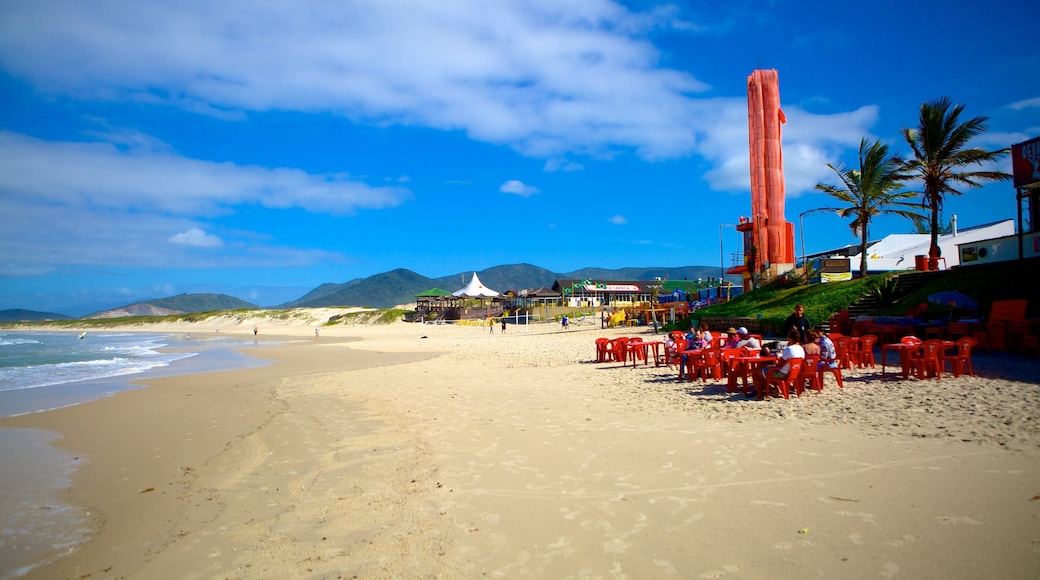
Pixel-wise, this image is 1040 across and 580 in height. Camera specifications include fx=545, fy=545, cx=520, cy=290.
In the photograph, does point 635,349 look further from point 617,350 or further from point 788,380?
point 788,380

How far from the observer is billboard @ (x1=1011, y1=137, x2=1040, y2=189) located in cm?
1618

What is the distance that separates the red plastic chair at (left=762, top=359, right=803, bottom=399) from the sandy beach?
9.2 inches

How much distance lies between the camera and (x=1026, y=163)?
651 inches

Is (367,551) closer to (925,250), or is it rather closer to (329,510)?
(329,510)

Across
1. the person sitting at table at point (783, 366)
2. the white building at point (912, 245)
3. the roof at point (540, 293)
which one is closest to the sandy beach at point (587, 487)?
the person sitting at table at point (783, 366)

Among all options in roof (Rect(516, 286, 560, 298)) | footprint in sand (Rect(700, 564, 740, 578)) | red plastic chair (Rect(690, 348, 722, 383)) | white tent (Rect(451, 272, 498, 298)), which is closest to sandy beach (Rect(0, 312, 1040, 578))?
footprint in sand (Rect(700, 564, 740, 578))

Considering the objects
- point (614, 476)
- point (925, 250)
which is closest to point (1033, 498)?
point (614, 476)

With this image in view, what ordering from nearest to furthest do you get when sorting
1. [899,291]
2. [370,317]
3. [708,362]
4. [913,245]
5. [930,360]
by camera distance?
[930,360] → [708,362] → [899,291] → [913,245] → [370,317]

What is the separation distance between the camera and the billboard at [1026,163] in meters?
16.2

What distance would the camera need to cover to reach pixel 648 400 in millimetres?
8750

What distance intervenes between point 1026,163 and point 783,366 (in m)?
15.2

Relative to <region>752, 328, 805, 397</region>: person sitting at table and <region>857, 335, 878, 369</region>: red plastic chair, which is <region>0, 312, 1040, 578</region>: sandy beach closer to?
<region>752, 328, 805, 397</region>: person sitting at table

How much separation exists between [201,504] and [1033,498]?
6.62 m

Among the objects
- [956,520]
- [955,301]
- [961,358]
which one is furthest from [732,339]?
[956,520]
